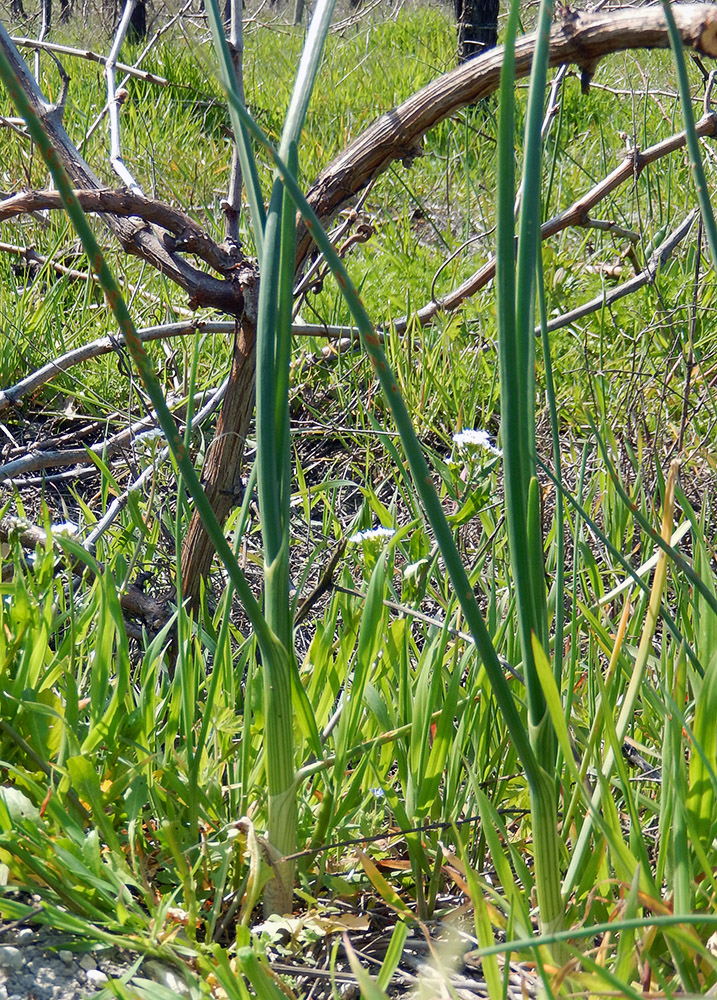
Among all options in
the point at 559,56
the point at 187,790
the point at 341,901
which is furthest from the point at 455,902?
the point at 559,56

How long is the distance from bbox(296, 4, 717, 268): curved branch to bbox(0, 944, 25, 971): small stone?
74cm

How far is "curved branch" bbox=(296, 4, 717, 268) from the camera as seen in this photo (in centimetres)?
71

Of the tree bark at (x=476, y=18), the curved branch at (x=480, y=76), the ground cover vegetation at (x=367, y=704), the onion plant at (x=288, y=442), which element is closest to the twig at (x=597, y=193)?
the ground cover vegetation at (x=367, y=704)

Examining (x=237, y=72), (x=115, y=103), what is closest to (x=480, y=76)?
(x=237, y=72)

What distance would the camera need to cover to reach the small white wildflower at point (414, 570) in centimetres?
89

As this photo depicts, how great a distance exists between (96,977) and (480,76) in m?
0.89

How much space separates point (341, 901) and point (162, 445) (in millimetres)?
1059

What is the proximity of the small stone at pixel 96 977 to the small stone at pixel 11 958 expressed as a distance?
6cm

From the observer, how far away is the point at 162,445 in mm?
1643

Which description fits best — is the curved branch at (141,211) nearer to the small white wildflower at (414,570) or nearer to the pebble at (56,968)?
the small white wildflower at (414,570)

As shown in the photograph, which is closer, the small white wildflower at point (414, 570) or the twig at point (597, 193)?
the small white wildflower at point (414, 570)

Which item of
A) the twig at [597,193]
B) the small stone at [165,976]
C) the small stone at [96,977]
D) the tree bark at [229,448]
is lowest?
the small stone at [165,976]

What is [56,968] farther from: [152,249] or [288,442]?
[152,249]

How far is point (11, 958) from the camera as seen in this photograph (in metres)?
0.68
